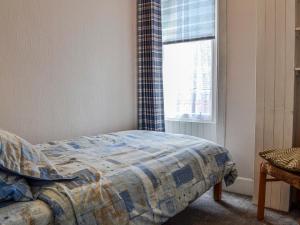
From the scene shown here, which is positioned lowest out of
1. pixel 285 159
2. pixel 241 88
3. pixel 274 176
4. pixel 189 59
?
pixel 274 176

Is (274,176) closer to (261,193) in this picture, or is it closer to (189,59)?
(261,193)

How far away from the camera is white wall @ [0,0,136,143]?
2141mm

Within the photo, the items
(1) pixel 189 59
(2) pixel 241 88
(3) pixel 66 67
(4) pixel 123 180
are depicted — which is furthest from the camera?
(1) pixel 189 59

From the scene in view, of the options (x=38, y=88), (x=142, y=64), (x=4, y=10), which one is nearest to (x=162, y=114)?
(x=142, y=64)

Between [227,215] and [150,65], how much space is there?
1595mm

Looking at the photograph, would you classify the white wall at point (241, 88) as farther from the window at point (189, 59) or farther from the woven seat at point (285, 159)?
the woven seat at point (285, 159)

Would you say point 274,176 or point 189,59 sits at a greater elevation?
point 189,59

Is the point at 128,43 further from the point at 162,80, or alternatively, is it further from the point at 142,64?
the point at 162,80

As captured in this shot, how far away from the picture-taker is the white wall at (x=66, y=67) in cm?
214

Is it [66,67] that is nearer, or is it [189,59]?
[66,67]

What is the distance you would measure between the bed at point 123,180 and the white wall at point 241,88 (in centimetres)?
41

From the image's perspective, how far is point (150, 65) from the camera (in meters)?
3.01

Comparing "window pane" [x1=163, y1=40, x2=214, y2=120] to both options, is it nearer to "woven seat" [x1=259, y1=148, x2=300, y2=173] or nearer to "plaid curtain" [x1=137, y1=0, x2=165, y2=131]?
"plaid curtain" [x1=137, y1=0, x2=165, y2=131]

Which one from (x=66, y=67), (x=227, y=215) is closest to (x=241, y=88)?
(x=227, y=215)
